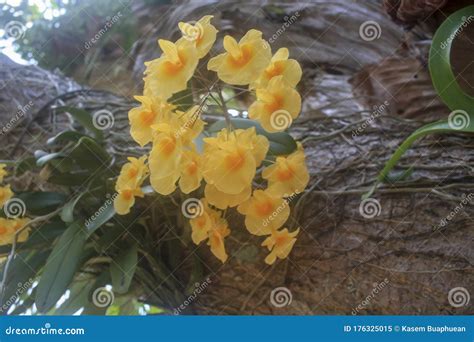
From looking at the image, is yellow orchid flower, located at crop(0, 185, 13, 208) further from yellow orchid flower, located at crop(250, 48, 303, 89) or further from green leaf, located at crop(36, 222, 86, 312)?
yellow orchid flower, located at crop(250, 48, 303, 89)

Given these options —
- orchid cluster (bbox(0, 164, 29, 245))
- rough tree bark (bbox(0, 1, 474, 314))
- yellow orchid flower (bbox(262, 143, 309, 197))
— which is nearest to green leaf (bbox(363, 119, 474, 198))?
rough tree bark (bbox(0, 1, 474, 314))

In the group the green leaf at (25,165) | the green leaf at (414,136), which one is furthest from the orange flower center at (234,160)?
the green leaf at (25,165)

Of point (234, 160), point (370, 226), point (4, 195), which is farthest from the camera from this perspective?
point (4, 195)

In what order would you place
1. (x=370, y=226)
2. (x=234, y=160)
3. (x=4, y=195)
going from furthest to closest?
(x=4, y=195)
(x=370, y=226)
(x=234, y=160)

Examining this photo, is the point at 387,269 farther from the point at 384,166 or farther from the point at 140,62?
the point at 140,62

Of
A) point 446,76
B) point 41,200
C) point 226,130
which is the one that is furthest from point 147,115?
point 446,76

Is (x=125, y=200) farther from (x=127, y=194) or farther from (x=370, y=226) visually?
(x=370, y=226)

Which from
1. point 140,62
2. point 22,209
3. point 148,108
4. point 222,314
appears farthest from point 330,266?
point 140,62
